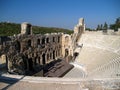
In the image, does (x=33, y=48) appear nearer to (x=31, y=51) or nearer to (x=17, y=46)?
(x=31, y=51)

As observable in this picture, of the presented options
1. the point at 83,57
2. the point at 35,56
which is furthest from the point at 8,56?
the point at 83,57

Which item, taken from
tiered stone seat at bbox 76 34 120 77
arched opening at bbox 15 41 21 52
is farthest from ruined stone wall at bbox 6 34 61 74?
tiered stone seat at bbox 76 34 120 77

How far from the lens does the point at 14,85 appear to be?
30.6ft

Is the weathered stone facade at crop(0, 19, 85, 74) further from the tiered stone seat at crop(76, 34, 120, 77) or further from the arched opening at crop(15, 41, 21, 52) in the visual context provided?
the tiered stone seat at crop(76, 34, 120, 77)

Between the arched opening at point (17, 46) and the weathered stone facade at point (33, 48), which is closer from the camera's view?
the weathered stone facade at point (33, 48)

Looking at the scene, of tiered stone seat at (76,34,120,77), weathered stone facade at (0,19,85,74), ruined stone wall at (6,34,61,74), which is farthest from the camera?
ruined stone wall at (6,34,61,74)

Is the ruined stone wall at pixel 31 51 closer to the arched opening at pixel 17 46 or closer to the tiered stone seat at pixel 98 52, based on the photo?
the arched opening at pixel 17 46

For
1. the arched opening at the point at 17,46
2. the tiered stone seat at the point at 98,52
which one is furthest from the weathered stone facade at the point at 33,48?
the tiered stone seat at the point at 98,52

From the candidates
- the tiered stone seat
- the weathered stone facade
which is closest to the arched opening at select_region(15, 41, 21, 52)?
the weathered stone facade

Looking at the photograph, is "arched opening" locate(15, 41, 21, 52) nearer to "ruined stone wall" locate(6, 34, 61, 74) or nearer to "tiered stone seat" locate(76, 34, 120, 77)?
"ruined stone wall" locate(6, 34, 61, 74)

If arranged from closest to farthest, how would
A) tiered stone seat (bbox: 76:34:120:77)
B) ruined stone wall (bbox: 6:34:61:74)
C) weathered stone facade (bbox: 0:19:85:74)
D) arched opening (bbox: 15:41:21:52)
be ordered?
1. tiered stone seat (bbox: 76:34:120:77)
2. weathered stone facade (bbox: 0:19:85:74)
3. ruined stone wall (bbox: 6:34:61:74)
4. arched opening (bbox: 15:41:21:52)

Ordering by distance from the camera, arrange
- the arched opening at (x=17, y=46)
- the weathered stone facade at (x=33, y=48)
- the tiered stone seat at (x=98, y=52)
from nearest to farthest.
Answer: the tiered stone seat at (x=98, y=52) → the weathered stone facade at (x=33, y=48) → the arched opening at (x=17, y=46)

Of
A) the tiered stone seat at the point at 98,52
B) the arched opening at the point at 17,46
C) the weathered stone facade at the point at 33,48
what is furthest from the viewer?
the arched opening at the point at 17,46

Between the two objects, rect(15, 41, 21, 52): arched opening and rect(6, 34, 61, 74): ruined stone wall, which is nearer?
rect(6, 34, 61, 74): ruined stone wall
